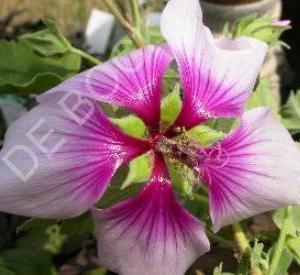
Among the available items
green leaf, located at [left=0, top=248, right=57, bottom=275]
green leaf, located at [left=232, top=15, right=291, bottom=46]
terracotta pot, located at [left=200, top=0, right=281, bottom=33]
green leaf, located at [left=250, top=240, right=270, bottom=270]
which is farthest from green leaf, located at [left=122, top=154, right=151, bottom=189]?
terracotta pot, located at [left=200, top=0, right=281, bottom=33]

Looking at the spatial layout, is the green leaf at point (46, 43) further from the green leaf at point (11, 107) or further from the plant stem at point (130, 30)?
the green leaf at point (11, 107)

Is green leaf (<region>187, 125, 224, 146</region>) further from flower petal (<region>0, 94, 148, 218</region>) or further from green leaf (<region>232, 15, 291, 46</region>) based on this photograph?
green leaf (<region>232, 15, 291, 46</region>)

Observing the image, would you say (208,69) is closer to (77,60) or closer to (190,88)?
(190,88)

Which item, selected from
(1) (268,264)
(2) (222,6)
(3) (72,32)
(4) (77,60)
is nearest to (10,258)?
(4) (77,60)

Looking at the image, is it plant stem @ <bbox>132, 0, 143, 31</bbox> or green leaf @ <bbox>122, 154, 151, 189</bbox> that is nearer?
green leaf @ <bbox>122, 154, 151, 189</bbox>

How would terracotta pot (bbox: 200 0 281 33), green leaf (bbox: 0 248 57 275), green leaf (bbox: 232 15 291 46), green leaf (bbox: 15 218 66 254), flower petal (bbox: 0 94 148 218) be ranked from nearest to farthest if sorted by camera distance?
flower petal (bbox: 0 94 148 218)
green leaf (bbox: 232 15 291 46)
green leaf (bbox: 0 248 57 275)
green leaf (bbox: 15 218 66 254)
terracotta pot (bbox: 200 0 281 33)

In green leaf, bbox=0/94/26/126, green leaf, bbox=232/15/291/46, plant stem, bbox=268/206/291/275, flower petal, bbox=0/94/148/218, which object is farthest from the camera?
green leaf, bbox=0/94/26/126

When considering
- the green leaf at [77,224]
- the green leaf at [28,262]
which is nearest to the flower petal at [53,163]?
the green leaf at [77,224]

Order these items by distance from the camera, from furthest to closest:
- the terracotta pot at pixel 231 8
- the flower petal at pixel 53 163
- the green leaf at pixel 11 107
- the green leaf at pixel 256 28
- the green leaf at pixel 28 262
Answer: the terracotta pot at pixel 231 8 < the green leaf at pixel 11 107 < the green leaf at pixel 28 262 < the green leaf at pixel 256 28 < the flower petal at pixel 53 163

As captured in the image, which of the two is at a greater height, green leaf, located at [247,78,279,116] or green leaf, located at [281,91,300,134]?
green leaf, located at [247,78,279,116]
